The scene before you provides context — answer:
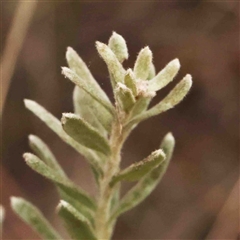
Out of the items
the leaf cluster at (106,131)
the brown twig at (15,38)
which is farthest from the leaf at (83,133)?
the brown twig at (15,38)

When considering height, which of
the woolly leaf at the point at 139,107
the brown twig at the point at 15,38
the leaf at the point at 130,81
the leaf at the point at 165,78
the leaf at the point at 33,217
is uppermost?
the brown twig at the point at 15,38

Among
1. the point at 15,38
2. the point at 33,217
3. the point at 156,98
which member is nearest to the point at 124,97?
the point at 33,217

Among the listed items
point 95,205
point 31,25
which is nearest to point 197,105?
point 31,25

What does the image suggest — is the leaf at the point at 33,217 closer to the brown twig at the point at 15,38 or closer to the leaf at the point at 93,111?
the leaf at the point at 93,111

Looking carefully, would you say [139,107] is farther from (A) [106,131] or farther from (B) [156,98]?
(B) [156,98]

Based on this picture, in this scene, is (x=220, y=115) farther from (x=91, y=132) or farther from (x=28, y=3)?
(x=91, y=132)

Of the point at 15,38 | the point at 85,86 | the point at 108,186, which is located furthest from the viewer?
the point at 15,38
